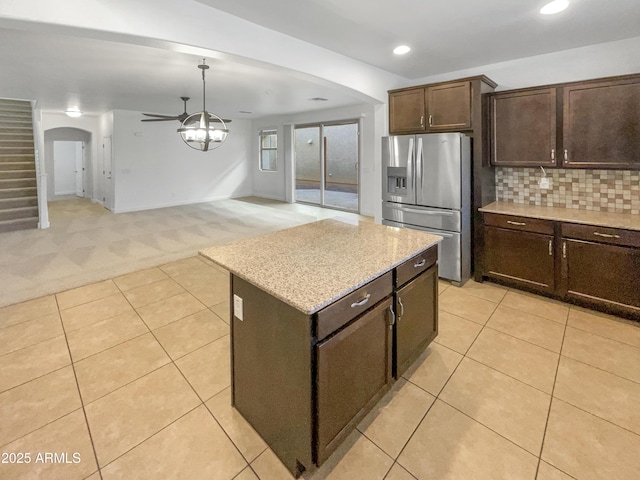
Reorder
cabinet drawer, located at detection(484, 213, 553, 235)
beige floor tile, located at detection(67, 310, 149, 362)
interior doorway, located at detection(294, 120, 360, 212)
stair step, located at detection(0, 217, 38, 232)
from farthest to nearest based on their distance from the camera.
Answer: interior doorway, located at detection(294, 120, 360, 212), stair step, located at detection(0, 217, 38, 232), cabinet drawer, located at detection(484, 213, 553, 235), beige floor tile, located at detection(67, 310, 149, 362)

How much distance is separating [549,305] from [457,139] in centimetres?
187

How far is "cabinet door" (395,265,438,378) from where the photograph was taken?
74.3 inches

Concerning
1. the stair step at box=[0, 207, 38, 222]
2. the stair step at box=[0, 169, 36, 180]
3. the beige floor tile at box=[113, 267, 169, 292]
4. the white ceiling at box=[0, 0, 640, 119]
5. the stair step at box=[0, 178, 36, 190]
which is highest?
the white ceiling at box=[0, 0, 640, 119]

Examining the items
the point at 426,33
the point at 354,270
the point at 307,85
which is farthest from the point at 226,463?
the point at 307,85

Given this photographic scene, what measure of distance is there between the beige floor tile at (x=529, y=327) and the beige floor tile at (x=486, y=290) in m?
0.25

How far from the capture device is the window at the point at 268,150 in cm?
995

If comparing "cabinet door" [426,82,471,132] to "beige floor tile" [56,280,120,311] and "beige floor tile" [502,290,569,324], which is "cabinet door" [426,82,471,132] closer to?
"beige floor tile" [502,290,569,324]

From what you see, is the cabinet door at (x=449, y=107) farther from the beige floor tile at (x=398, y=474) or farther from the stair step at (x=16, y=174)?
the stair step at (x=16, y=174)

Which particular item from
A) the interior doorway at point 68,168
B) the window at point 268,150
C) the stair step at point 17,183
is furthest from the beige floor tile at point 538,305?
the interior doorway at point 68,168

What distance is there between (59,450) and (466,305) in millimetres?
3179

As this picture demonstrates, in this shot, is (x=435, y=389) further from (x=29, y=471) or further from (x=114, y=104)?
(x=114, y=104)

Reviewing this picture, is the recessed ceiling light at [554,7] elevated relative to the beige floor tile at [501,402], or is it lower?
elevated

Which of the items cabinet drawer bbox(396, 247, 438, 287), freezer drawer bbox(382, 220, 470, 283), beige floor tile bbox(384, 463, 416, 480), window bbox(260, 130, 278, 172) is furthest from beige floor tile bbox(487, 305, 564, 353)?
window bbox(260, 130, 278, 172)

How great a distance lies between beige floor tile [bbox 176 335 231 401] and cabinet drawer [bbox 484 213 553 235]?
2903 mm
